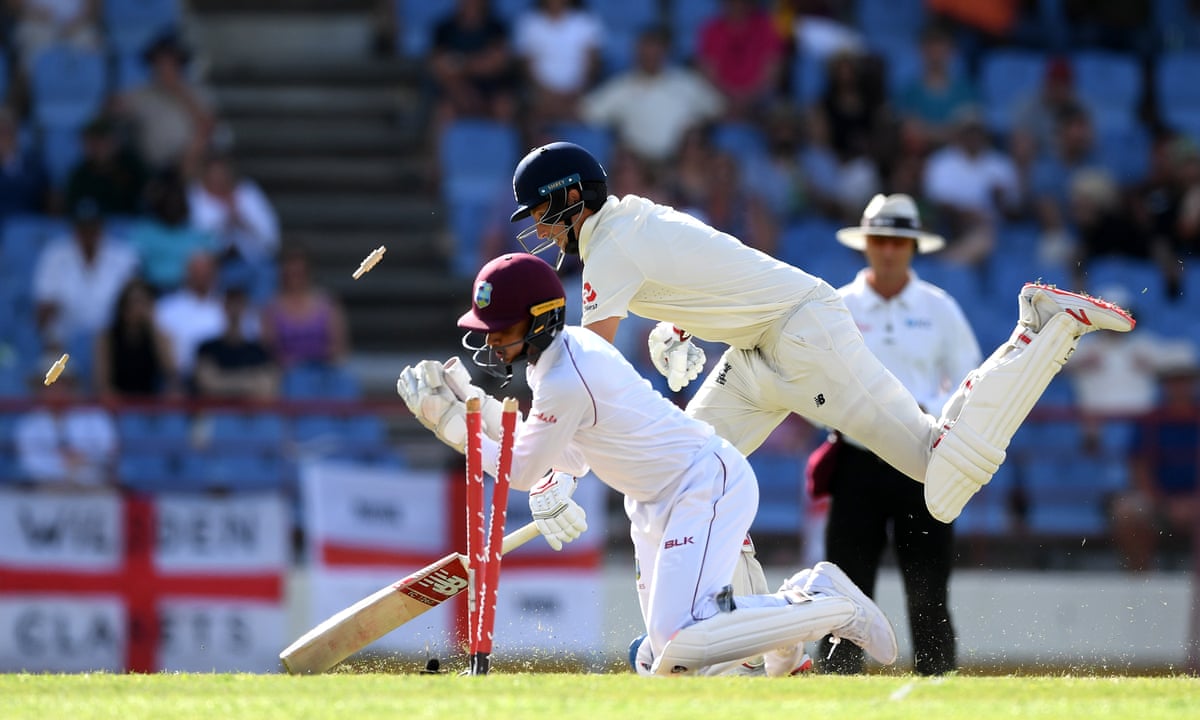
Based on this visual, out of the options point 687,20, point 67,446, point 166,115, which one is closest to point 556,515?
point 67,446

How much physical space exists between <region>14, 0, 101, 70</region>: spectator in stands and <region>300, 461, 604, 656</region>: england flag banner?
17.4 ft

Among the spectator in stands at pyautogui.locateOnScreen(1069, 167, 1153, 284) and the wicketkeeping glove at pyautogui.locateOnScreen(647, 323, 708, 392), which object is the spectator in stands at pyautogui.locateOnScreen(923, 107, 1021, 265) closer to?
the spectator in stands at pyautogui.locateOnScreen(1069, 167, 1153, 284)

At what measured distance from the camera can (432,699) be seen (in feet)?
19.6

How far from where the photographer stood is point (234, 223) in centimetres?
1364

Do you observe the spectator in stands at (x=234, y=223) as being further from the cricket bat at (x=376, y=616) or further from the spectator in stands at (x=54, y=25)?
the cricket bat at (x=376, y=616)

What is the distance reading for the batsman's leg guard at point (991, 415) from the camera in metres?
7.61

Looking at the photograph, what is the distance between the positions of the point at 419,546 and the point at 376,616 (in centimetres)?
393

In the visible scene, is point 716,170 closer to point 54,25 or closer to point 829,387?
point 54,25

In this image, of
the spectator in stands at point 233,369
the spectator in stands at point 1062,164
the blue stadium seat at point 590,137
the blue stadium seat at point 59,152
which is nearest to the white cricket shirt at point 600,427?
the spectator in stands at point 233,369

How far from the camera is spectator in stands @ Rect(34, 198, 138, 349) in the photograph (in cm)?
1312

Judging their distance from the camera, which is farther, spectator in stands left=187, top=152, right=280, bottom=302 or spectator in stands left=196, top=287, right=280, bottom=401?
spectator in stands left=187, top=152, right=280, bottom=302

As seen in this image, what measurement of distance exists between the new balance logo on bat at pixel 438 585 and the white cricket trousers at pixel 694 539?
2.40ft

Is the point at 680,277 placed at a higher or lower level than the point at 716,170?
lower

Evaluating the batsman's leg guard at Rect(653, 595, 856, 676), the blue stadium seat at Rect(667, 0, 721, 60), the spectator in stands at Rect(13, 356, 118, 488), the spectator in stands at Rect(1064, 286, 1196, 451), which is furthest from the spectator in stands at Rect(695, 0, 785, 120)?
the batsman's leg guard at Rect(653, 595, 856, 676)
